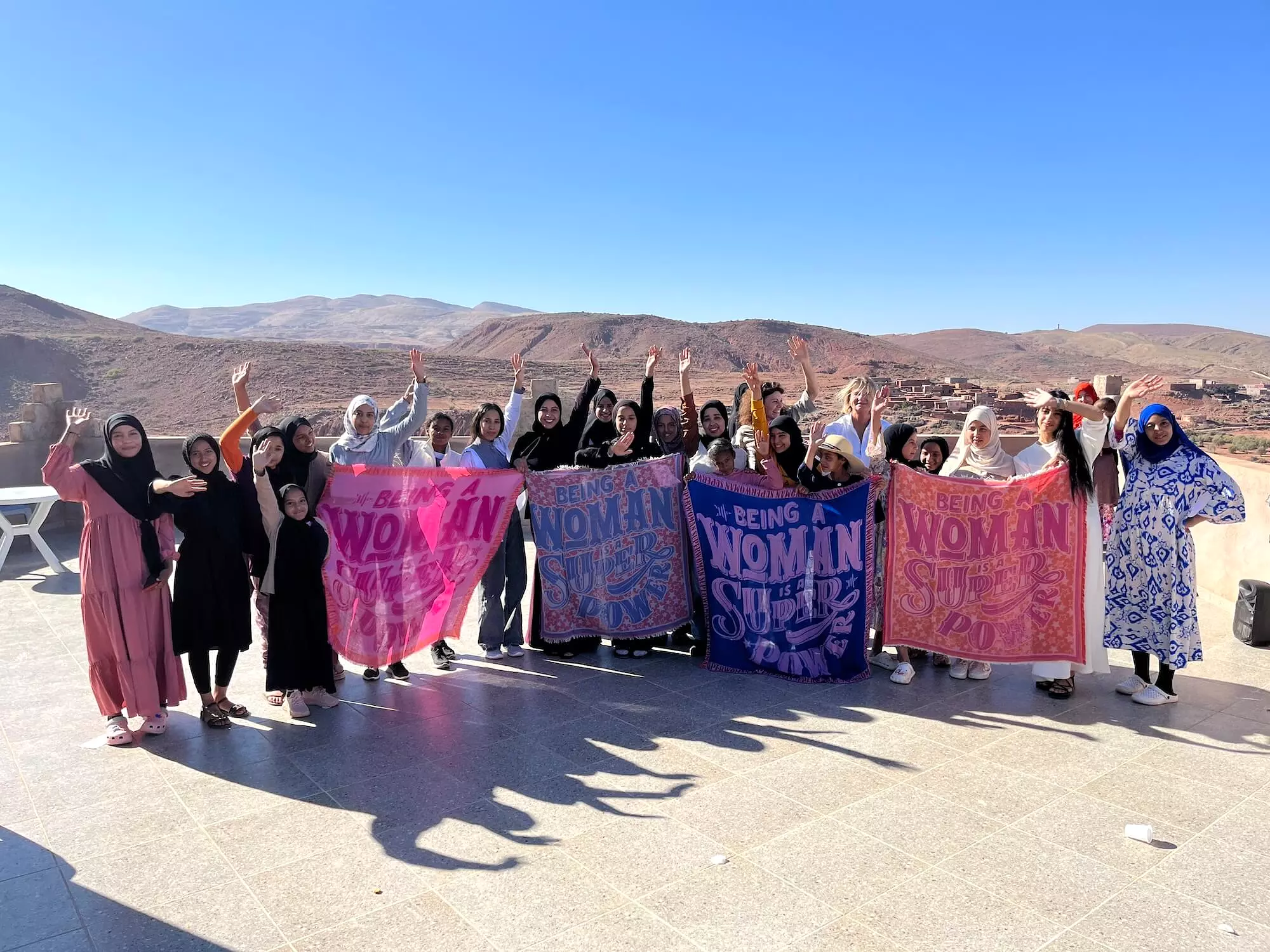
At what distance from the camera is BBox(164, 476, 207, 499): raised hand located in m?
4.47

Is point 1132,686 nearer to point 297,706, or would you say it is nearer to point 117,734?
point 297,706

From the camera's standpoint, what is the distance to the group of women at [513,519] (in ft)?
15.1

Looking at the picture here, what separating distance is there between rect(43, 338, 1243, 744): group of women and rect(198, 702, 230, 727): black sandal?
0.03 feet

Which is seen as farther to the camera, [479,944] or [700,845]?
[700,845]

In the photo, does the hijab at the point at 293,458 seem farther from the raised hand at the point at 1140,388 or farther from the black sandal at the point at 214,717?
the raised hand at the point at 1140,388

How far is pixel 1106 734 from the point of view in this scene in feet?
15.7

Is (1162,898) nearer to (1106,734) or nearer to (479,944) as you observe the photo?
(1106,734)

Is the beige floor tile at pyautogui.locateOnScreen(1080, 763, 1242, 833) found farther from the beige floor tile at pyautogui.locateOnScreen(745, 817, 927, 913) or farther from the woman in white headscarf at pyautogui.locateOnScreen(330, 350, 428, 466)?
the woman in white headscarf at pyautogui.locateOnScreen(330, 350, 428, 466)

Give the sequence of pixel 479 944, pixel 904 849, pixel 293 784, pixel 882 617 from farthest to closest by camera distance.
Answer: pixel 882 617 < pixel 293 784 < pixel 904 849 < pixel 479 944

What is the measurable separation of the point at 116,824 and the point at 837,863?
3043 mm

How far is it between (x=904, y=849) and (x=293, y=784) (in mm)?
2773

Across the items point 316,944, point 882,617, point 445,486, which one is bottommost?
point 316,944

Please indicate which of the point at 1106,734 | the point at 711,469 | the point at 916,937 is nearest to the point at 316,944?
the point at 916,937

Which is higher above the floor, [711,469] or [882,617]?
[711,469]
